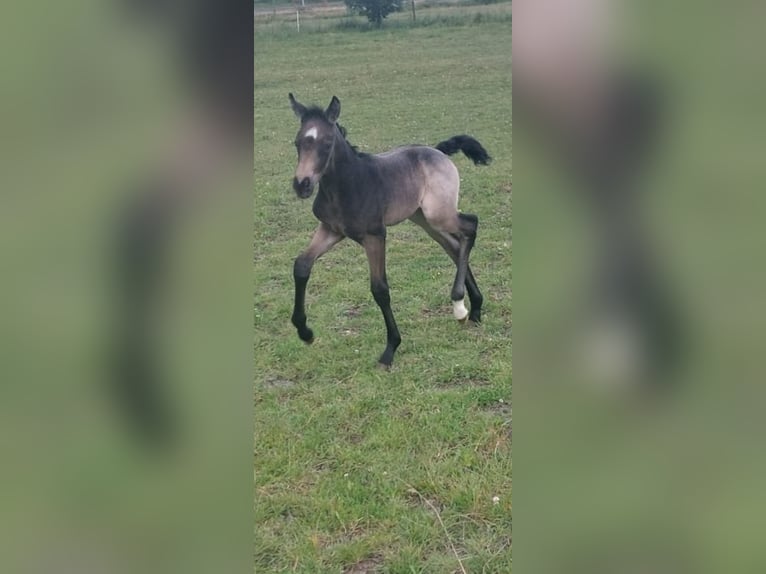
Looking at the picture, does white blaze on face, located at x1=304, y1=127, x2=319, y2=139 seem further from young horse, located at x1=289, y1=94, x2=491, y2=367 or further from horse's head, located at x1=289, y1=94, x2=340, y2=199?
young horse, located at x1=289, y1=94, x2=491, y2=367

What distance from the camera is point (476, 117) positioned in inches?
92.0

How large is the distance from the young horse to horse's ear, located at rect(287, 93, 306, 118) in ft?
0.65

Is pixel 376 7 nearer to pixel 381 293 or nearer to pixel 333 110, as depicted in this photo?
pixel 333 110

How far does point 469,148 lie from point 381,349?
0.85 meters
